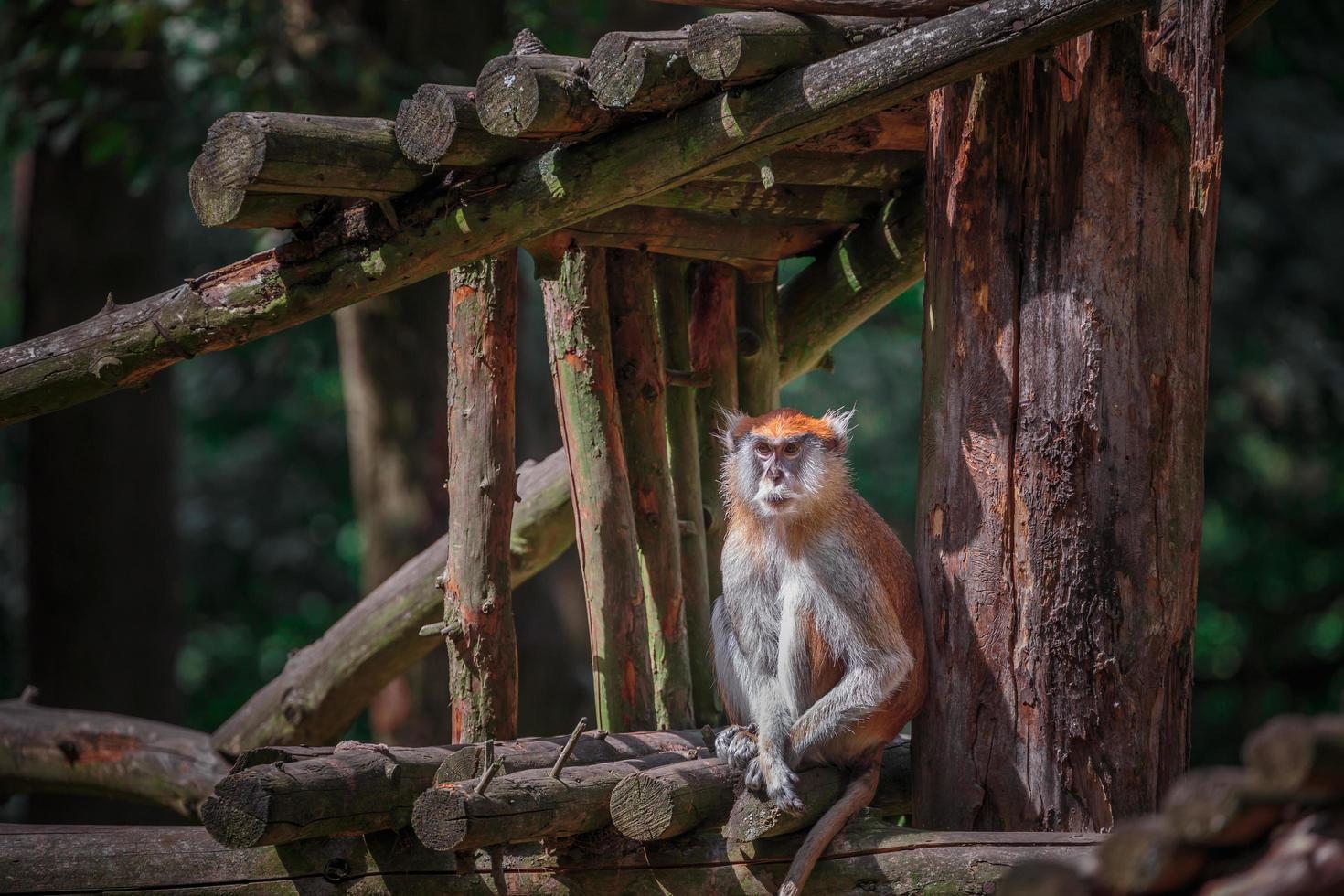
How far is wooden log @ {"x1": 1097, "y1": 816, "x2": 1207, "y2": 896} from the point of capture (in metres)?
2.23

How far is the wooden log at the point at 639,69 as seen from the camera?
3.71 m

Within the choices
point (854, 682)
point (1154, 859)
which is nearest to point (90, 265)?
point (854, 682)

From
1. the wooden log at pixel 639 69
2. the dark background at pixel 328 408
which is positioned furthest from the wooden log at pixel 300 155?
the dark background at pixel 328 408

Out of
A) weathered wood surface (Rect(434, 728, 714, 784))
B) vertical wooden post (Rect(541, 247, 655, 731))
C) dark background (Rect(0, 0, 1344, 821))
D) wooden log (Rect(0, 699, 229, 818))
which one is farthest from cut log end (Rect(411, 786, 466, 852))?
dark background (Rect(0, 0, 1344, 821))

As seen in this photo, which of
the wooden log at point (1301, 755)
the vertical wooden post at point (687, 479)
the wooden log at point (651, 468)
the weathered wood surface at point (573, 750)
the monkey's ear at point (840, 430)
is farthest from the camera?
the vertical wooden post at point (687, 479)

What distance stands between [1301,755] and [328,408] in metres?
12.4

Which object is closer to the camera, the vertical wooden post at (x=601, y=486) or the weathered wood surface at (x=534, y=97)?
the weathered wood surface at (x=534, y=97)

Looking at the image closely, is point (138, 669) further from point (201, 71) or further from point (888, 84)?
point (888, 84)

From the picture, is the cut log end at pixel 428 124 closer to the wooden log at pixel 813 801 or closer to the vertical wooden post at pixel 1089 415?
the vertical wooden post at pixel 1089 415

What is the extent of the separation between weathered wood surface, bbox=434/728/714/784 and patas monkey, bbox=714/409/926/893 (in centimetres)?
23

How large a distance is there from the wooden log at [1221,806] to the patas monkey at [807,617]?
1779 mm

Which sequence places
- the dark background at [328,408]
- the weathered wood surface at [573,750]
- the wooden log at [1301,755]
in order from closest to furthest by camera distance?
the wooden log at [1301,755]
the weathered wood surface at [573,750]
the dark background at [328,408]

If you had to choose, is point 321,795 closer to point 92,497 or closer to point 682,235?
point 682,235

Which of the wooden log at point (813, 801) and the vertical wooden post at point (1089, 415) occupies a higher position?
the vertical wooden post at point (1089, 415)
